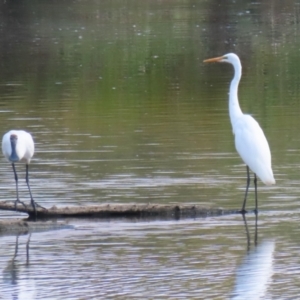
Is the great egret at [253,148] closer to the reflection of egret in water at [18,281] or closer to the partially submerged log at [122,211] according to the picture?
the partially submerged log at [122,211]

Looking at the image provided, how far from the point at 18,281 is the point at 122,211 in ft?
7.17

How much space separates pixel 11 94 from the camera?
77.4 ft

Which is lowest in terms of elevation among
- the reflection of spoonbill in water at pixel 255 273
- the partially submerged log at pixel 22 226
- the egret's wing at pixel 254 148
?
the reflection of spoonbill in water at pixel 255 273

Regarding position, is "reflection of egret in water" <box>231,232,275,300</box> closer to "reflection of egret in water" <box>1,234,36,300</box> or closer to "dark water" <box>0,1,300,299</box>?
"dark water" <box>0,1,300,299</box>

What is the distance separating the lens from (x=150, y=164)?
46.4 ft

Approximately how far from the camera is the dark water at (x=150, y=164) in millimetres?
8922

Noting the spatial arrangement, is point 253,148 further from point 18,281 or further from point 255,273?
point 18,281

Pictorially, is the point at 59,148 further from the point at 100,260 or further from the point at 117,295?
the point at 117,295

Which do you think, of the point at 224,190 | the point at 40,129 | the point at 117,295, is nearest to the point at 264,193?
the point at 224,190

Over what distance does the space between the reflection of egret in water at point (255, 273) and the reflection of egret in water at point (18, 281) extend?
1.63m

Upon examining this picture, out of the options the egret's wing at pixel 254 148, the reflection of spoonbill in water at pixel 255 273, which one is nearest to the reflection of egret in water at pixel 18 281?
the reflection of spoonbill in water at pixel 255 273

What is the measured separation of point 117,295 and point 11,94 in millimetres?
15634

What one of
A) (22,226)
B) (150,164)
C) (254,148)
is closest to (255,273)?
(22,226)

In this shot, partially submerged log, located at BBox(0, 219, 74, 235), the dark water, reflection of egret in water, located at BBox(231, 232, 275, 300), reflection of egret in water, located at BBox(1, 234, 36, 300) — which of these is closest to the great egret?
the dark water
